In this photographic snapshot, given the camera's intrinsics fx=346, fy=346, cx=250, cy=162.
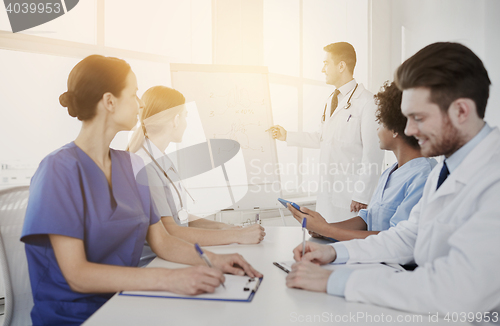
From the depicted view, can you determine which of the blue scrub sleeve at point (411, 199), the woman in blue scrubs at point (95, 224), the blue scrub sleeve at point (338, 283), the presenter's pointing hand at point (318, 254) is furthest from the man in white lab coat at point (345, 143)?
the blue scrub sleeve at point (338, 283)

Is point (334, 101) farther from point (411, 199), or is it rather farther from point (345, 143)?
point (411, 199)

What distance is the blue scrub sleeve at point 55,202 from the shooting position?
0.94m

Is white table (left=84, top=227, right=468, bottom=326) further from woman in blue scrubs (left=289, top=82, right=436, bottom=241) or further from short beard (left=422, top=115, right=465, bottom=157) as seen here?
woman in blue scrubs (left=289, top=82, right=436, bottom=241)

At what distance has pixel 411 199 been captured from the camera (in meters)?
1.43

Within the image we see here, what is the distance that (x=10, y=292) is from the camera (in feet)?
3.69

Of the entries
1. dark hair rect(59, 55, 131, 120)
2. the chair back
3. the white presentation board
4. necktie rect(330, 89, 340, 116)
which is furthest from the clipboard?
necktie rect(330, 89, 340, 116)

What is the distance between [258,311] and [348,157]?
7.08 feet

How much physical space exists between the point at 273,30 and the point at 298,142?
4.23 ft

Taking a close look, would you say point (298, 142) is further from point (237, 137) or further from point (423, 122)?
point (423, 122)

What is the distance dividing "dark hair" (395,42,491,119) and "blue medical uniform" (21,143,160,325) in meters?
1.00

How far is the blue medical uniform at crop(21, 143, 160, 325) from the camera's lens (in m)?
0.96

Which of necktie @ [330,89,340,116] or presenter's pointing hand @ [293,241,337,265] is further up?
necktie @ [330,89,340,116]

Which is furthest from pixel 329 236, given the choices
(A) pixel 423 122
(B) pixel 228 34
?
(B) pixel 228 34

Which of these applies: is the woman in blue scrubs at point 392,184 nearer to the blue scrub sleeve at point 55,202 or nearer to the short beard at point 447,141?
the short beard at point 447,141
